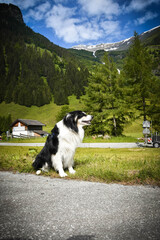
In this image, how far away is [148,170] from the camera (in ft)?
13.9

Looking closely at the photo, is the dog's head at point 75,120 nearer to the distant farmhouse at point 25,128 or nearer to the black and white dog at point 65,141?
the black and white dog at point 65,141

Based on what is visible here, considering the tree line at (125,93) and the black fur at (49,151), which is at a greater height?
the tree line at (125,93)

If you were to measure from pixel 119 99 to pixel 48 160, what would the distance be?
68.7 feet

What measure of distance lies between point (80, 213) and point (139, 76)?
2095 centimetres

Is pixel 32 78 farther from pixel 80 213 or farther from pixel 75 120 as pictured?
pixel 80 213

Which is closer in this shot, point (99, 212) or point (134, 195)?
point (99, 212)

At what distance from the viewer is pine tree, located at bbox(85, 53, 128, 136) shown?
2381 centimetres

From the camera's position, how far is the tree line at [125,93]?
19.5m

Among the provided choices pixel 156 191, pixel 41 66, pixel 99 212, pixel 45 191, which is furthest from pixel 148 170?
pixel 41 66

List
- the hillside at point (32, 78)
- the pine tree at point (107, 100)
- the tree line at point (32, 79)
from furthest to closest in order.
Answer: the hillside at point (32, 78) < the tree line at point (32, 79) < the pine tree at point (107, 100)

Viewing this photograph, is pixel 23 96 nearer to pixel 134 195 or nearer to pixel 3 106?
pixel 3 106

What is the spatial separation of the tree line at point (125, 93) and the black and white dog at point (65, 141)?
16634 millimetres

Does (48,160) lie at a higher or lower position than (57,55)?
lower

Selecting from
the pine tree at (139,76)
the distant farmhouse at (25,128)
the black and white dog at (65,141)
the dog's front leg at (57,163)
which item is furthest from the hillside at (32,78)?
the dog's front leg at (57,163)
